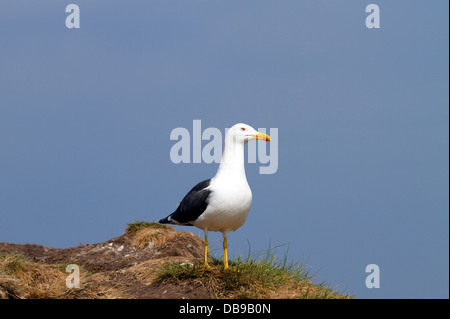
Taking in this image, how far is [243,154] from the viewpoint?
980cm

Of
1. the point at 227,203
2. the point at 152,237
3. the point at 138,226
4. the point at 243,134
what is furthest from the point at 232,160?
the point at 138,226

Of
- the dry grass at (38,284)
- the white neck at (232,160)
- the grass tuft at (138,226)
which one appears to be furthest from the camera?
the grass tuft at (138,226)

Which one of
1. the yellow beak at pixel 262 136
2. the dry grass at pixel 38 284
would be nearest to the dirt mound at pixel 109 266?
the dry grass at pixel 38 284

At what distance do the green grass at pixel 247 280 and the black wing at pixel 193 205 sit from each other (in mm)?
817

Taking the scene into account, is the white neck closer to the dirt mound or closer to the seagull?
the seagull

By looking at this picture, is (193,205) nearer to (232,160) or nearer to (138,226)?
(232,160)

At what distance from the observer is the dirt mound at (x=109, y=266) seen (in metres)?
9.38

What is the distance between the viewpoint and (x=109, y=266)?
558 inches

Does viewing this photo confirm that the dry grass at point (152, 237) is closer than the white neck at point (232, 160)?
No

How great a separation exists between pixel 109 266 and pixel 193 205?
538 centimetres

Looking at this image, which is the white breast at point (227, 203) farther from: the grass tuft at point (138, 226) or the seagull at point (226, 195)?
the grass tuft at point (138, 226)

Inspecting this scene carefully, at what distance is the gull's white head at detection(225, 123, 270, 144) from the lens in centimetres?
969
